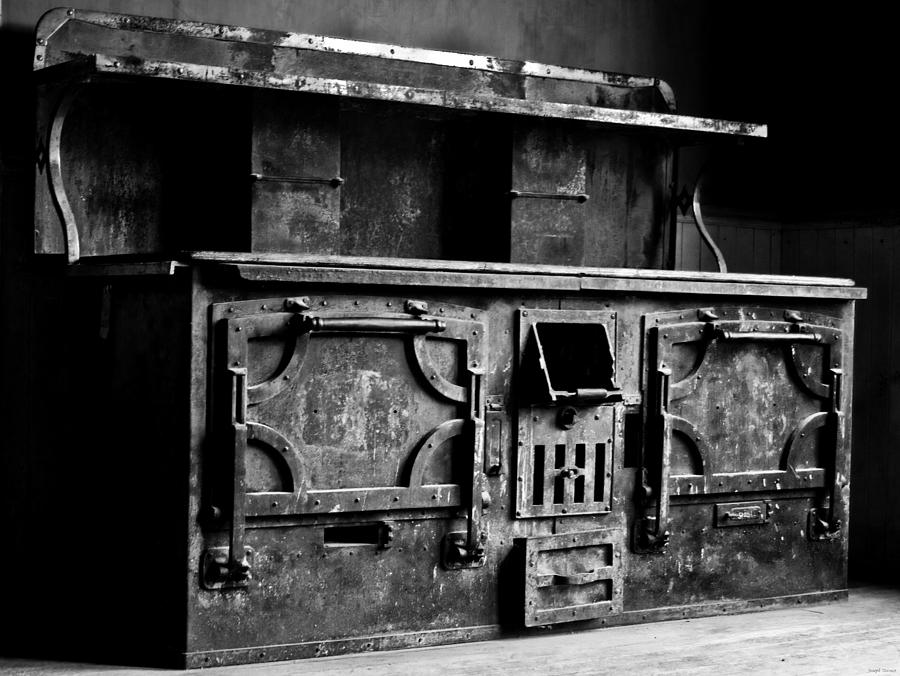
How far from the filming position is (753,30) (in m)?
5.65

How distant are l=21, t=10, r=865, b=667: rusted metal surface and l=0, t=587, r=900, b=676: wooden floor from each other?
85 mm

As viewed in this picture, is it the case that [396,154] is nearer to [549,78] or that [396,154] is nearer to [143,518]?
[549,78]

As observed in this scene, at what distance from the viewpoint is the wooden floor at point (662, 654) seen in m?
3.55

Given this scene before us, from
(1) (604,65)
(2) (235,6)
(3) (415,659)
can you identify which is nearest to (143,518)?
(3) (415,659)

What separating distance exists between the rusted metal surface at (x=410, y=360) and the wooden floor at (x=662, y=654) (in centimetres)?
9

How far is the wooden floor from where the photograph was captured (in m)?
3.55

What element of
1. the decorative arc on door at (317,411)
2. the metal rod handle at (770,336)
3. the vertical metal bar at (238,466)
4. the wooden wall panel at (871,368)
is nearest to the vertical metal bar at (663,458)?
the metal rod handle at (770,336)

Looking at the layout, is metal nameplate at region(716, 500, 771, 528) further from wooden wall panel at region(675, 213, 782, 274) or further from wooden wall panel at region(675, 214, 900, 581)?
wooden wall panel at region(675, 213, 782, 274)

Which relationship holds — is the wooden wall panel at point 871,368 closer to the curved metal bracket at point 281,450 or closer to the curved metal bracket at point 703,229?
the curved metal bracket at point 703,229

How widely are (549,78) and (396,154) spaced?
2.54 feet

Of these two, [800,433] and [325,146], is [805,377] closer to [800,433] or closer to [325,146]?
[800,433]

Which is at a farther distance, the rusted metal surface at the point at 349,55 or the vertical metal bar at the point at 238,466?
the rusted metal surface at the point at 349,55

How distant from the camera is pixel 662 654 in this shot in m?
3.86

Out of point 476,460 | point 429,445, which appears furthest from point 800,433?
point 429,445
